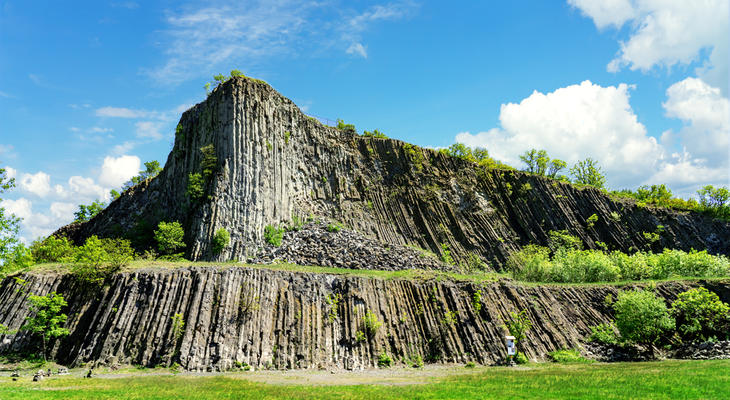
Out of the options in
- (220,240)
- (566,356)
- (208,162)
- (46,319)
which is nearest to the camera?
(46,319)

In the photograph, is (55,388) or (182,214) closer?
(55,388)

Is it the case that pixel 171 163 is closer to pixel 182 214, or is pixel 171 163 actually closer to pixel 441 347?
pixel 182 214

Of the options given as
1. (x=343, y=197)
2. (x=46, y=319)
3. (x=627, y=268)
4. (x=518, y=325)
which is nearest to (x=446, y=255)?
(x=343, y=197)

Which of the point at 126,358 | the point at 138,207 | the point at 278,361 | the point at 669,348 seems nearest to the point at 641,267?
the point at 669,348

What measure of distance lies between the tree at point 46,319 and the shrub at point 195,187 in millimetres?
16132

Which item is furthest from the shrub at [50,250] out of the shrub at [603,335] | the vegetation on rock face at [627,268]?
the vegetation on rock face at [627,268]

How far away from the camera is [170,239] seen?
39.4 meters

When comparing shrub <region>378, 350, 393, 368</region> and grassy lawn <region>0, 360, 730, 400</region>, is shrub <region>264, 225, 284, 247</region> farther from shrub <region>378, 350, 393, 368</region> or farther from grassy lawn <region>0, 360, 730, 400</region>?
grassy lawn <region>0, 360, 730, 400</region>

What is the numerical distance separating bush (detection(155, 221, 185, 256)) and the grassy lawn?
1766cm

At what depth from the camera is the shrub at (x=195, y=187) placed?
42094mm

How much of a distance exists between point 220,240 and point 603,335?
106 feet

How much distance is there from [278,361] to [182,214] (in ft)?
77.1

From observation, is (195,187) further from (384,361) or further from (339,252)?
(384,361)

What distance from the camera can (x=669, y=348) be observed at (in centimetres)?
3111
